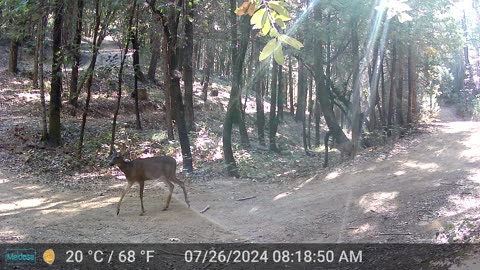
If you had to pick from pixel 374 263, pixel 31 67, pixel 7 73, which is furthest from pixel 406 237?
pixel 31 67

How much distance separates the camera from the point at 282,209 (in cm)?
958

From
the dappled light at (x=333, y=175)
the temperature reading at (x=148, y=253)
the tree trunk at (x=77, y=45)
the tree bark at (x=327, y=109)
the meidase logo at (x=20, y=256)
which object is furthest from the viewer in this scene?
the tree bark at (x=327, y=109)

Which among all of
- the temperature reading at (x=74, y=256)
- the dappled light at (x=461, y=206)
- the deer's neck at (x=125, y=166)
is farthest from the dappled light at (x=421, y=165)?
the temperature reading at (x=74, y=256)

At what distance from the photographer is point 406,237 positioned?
6.60 m

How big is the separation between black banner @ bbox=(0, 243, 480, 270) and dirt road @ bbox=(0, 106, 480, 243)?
0.45m

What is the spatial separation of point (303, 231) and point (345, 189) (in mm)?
3289

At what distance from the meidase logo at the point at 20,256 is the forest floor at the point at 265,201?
2.13 feet

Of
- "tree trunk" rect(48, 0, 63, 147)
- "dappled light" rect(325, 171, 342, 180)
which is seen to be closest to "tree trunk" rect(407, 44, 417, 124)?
"dappled light" rect(325, 171, 342, 180)

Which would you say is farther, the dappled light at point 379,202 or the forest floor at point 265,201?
the dappled light at point 379,202

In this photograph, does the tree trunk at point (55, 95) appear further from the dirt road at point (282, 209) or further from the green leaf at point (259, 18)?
the green leaf at point (259, 18)

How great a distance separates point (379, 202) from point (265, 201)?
2768 millimetres

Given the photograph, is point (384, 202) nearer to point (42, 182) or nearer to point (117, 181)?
point (117, 181)

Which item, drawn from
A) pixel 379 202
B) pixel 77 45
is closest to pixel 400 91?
pixel 379 202

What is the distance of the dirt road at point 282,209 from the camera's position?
7.48 metres
